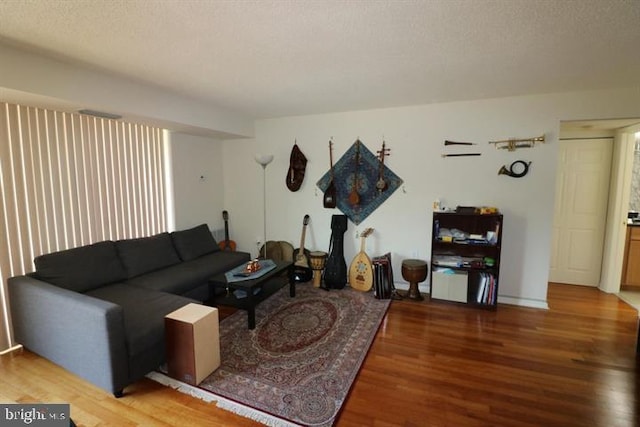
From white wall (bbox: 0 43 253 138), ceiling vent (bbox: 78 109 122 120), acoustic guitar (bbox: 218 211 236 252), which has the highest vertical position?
white wall (bbox: 0 43 253 138)

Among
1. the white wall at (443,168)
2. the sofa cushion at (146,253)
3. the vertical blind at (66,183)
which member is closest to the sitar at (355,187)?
the white wall at (443,168)

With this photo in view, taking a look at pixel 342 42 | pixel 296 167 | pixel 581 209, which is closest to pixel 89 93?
pixel 342 42

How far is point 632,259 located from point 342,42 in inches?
185

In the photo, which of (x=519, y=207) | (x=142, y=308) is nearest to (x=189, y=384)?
(x=142, y=308)

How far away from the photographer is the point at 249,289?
2.82 m

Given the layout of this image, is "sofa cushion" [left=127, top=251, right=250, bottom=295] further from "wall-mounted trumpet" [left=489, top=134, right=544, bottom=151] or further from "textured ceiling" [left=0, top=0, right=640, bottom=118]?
"wall-mounted trumpet" [left=489, top=134, right=544, bottom=151]

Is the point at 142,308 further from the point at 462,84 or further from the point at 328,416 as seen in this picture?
the point at 462,84

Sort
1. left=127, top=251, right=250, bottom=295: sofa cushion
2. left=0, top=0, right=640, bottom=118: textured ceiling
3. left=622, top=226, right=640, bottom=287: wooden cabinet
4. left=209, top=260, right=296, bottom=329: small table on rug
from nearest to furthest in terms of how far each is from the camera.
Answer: left=0, top=0, right=640, bottom=118: textured ceiling
left=209, top=260, right=296, bottom=329: small table on rug
left=127, top=251, right=250, bottom=295: sofa cushion
left=622, top=226, right=640, bottom=287: wooden cabinet

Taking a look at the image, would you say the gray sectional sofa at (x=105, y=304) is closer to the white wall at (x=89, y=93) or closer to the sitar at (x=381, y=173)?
the white wall at (x=89, y=93)

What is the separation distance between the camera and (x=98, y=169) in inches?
124

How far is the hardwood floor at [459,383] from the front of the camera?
6.11 feet

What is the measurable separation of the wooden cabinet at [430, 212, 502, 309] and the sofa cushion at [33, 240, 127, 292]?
340cm

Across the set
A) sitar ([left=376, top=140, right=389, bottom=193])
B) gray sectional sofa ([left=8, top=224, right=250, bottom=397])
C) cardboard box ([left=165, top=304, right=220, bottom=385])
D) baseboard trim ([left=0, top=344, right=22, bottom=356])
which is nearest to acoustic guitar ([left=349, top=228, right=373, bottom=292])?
sitar ([left=376, top=140, right=389, bottom=193])

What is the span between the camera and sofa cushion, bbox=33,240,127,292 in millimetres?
2499
